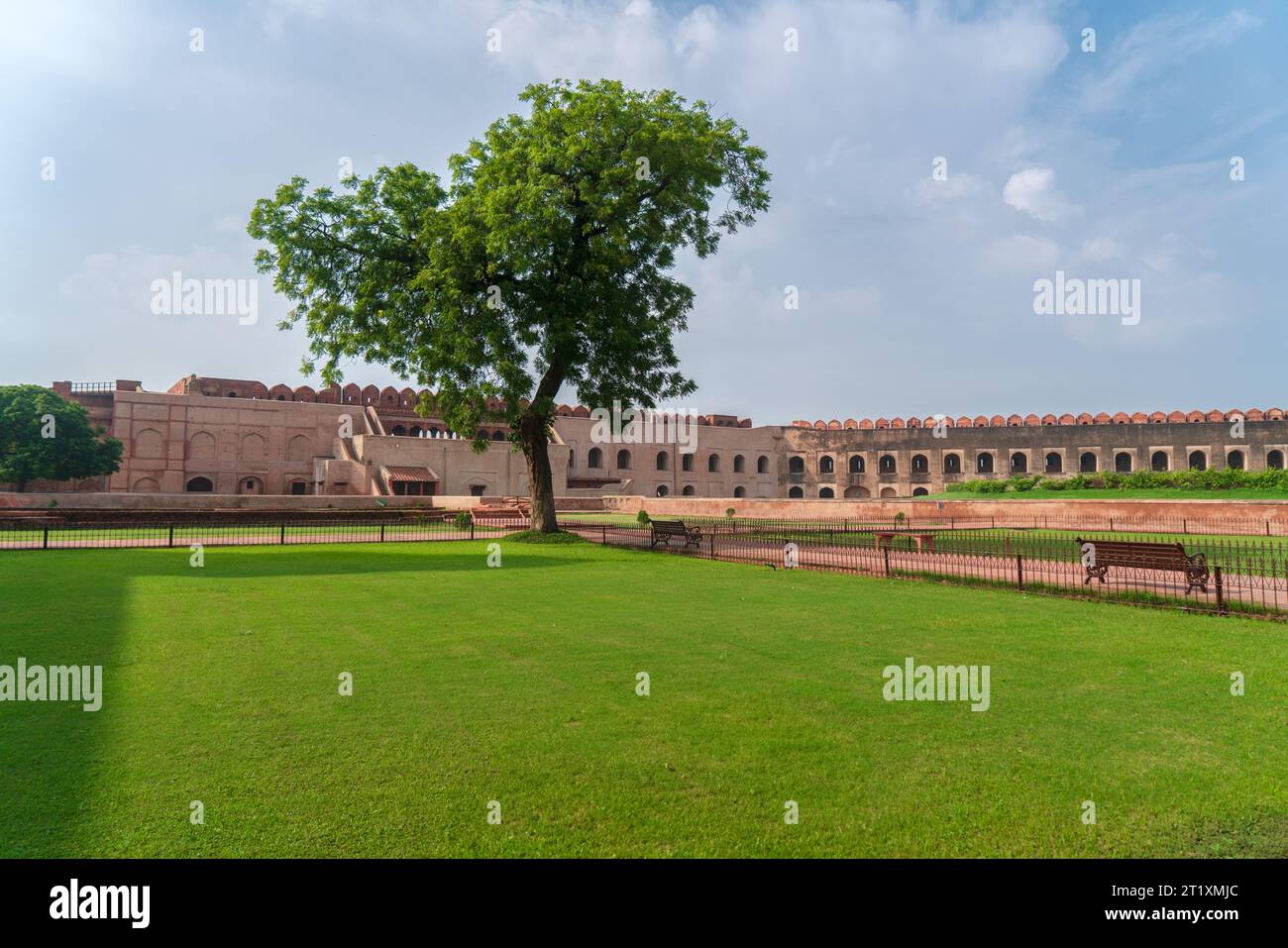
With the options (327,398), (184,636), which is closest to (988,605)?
(184,636)

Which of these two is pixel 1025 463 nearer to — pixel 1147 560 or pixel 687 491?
pixel 687 491

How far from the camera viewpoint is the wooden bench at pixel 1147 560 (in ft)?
31.8

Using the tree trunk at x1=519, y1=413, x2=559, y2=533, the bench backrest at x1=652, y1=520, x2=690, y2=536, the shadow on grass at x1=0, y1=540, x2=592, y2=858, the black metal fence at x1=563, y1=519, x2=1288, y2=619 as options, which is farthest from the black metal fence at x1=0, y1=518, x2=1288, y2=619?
the shadow on grass at x1=0, y1=540, x2=592, y2=858

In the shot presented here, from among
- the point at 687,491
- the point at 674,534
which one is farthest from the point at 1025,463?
the point at 674,534

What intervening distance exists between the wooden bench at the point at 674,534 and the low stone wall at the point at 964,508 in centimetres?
1499

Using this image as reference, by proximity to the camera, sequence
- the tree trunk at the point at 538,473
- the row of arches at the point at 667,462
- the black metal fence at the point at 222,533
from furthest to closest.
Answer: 1. the row of arches at the point at 667,462
2. the tree trunk at the point at 538,473
3. the black metal fence at the point at 222,533

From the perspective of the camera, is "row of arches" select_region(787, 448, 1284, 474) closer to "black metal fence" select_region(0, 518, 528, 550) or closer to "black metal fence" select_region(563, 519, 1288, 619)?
"black metal fence" select_region(563, 519, 1288, 619)

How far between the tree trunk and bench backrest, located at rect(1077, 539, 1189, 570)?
13.4 m

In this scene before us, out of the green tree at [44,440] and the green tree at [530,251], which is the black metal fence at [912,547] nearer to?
the green tree at [530,251]

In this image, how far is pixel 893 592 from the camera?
34.2 feet

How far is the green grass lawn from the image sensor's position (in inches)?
123

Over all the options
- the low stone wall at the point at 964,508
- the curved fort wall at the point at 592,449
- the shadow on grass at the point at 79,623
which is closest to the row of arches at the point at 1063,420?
the curved fort wall at the point at 592,449

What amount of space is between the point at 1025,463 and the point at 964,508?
28356 millimetres
